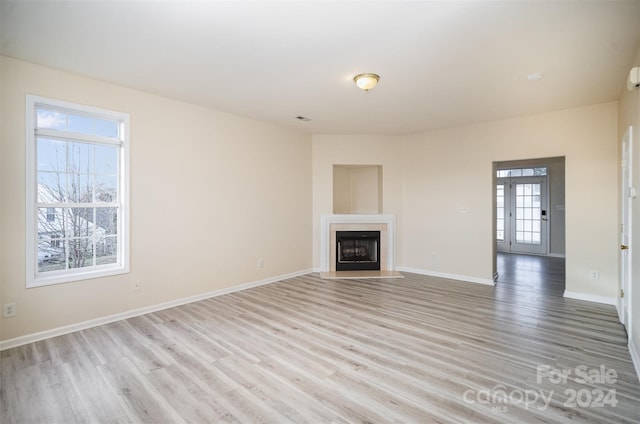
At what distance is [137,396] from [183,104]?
11.3 ft

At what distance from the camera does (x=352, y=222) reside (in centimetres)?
610

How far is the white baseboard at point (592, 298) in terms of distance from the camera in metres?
4.08

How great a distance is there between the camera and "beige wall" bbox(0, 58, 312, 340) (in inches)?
115

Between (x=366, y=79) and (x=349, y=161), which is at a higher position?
(x=366, y=79)

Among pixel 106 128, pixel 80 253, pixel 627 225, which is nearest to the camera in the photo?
pixel 627 225

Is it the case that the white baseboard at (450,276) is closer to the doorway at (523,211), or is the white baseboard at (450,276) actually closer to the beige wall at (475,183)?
the beige wall at (475,183)

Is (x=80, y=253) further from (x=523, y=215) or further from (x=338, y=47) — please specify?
(x=523, y=215)

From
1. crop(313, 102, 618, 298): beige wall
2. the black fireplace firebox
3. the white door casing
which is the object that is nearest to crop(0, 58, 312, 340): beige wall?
the black fireplace firebox

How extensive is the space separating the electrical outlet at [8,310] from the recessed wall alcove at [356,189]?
4945 millimetres

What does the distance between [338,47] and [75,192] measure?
3184 mm

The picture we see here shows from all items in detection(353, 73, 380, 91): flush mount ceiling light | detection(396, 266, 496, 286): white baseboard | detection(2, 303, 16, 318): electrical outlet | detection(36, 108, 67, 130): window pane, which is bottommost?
detection(396, 266, 496, 286): white baseboard

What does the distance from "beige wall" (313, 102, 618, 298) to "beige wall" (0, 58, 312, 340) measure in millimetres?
955

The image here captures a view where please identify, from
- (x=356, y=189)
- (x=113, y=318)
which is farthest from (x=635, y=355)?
(x=356, y=189)

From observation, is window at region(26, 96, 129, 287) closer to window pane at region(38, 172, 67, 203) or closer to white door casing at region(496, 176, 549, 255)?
window pane at region(38, 172, 67, 203)
